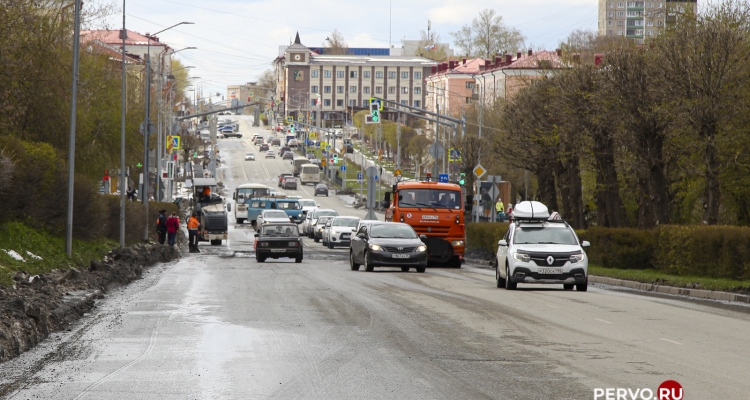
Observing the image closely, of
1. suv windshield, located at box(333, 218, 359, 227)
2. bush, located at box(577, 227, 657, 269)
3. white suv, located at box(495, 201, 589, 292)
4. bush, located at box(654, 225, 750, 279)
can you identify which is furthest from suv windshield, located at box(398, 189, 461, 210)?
suv windshield, located at box(333, 218, 359, 227)

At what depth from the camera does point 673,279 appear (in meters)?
27.6

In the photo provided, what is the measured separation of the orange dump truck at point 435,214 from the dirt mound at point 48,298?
9435 mm

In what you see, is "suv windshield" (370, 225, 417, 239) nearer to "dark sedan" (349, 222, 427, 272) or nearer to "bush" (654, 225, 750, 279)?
"dark sedan" (349, 222, 427, 272)

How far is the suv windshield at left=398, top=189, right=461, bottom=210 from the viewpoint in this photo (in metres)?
37.7

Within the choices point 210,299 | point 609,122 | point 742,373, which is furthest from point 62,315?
point 609,122

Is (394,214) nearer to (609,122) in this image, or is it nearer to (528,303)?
(609,122)

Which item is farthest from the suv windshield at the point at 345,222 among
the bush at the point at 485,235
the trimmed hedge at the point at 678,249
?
the trimmed hedge at the point at 678,249

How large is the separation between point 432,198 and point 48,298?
20483mm

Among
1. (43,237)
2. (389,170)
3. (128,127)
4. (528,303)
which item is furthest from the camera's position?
(389,170)

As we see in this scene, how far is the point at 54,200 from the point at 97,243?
18.9 feet

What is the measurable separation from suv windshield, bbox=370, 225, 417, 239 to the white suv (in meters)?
7.20

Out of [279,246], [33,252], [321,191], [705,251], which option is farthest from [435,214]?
[321,191]

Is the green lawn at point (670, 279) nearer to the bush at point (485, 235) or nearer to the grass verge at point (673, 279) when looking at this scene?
the grass verge at point (673, 279)

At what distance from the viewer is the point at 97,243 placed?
37469mm
